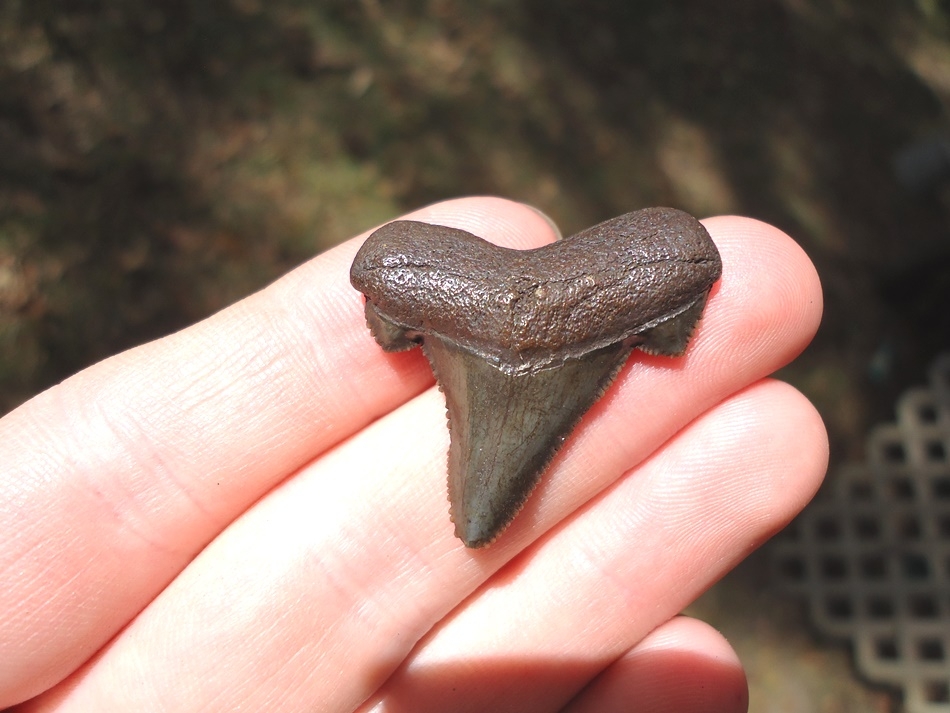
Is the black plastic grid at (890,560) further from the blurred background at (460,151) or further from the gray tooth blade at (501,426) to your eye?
the gray tooth blade at (501,426)

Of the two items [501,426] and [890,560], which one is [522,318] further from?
[890,560]

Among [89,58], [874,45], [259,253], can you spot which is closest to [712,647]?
[259,253]

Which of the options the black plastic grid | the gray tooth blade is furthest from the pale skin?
the black plastic grid

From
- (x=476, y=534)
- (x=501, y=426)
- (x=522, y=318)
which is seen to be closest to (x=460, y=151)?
(x=522, y=318)

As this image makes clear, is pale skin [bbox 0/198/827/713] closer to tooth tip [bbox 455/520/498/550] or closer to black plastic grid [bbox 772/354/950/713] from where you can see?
tooth tip [bbox 455/520/498/550]

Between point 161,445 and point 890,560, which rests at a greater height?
point 161,445

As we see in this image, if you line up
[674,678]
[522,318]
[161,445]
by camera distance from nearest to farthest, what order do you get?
[522,318] → [161,445] → [674,678]

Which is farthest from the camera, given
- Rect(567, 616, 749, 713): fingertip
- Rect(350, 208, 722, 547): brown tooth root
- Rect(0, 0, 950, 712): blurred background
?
Rect(0, 0, 950, 712): blurred background

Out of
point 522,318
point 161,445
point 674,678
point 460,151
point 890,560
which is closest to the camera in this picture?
point 522,318

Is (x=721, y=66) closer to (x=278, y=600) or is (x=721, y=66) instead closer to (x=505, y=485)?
(x=505, y=485)
